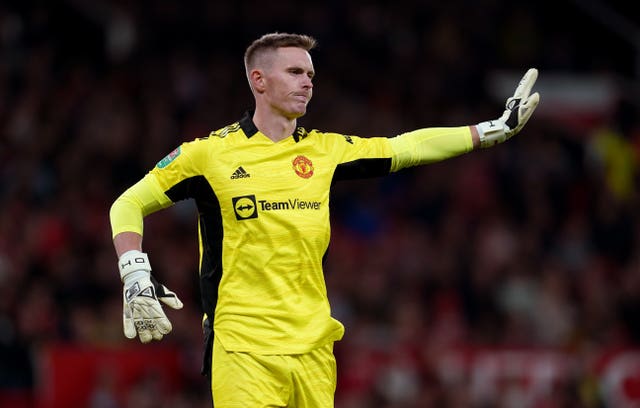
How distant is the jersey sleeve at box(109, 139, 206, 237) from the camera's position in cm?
692

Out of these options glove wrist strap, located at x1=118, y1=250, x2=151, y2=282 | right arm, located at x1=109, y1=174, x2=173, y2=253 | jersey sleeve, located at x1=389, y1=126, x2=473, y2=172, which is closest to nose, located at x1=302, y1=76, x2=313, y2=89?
jersey sleeve, located at x1=389, y1=126, x2=473, y2=172

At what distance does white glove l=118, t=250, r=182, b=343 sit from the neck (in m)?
1.03

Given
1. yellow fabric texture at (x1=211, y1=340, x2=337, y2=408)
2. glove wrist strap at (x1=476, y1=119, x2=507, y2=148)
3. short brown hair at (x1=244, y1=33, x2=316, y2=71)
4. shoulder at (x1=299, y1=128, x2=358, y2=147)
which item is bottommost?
yellow fabric texture at (x1=211, y1=340, x2=337, y2=408)

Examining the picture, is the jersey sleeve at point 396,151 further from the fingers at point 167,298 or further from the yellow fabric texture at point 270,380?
the fingers at point 167,298

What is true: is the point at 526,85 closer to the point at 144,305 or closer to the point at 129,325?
the point at 144,305

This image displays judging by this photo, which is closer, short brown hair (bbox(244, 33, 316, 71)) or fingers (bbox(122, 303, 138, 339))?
fingers (bbox(122, 303, 138, 339))

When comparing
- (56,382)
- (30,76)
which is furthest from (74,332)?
(30,76)

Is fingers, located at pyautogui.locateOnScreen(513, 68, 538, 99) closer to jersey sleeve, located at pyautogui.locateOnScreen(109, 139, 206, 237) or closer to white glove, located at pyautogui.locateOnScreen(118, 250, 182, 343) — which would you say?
jersey sleeve, located at pyautogui.locateOnScreen(109, 139, 206, 237)

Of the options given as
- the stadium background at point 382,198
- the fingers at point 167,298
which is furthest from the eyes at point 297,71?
the stadium background at point 382,198

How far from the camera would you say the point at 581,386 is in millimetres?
14016

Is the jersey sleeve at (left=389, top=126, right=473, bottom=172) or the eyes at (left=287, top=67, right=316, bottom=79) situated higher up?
the eyes at (left=287, top=67, right=316, bottom=79)

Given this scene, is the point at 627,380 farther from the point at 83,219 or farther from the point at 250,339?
the point at 250,339

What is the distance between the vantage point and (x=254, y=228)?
6.90m

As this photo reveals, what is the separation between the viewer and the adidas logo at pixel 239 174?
6.95 m
